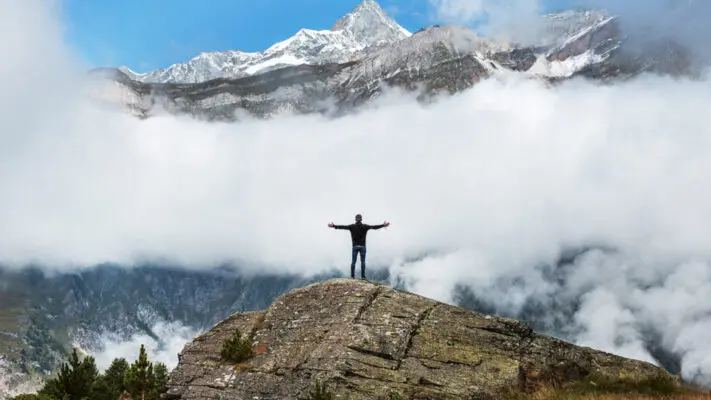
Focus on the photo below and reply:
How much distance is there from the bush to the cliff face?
1.53ft

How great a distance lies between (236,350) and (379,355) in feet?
22.7

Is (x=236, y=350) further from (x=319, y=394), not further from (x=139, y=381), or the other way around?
(x=319, y=394)

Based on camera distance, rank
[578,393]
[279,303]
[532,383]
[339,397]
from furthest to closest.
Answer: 1. [279,303]
2. [532,383]
3. [339,397]
4. [578,393]

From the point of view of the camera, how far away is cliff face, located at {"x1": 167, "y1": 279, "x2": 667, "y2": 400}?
27203 millimetres

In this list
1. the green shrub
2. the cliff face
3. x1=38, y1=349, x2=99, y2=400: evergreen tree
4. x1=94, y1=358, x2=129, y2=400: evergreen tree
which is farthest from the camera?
x1=94, y1=358, x2=129, y2=400: evergreen tree

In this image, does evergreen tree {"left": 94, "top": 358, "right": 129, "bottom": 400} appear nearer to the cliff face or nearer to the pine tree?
the pine tree

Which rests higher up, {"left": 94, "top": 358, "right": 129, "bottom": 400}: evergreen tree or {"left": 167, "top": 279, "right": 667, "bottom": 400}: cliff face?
{"left": 167, "top": 279, "right": 667, "bottom": 400}: cliff face

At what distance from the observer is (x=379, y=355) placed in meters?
28.6

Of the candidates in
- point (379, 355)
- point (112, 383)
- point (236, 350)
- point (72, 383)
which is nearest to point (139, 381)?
point (236, 350)

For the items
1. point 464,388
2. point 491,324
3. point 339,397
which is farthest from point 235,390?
point 491,324

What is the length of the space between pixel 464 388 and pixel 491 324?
5117 mm

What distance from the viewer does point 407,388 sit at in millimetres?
26688

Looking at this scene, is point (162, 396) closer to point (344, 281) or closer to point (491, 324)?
point (344, 281)

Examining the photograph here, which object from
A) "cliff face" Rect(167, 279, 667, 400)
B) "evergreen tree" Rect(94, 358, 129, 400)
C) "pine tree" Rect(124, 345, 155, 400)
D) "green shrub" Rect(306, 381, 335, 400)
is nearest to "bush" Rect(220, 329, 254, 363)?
"cliff face" Rect(167, 279, 667, 400)
